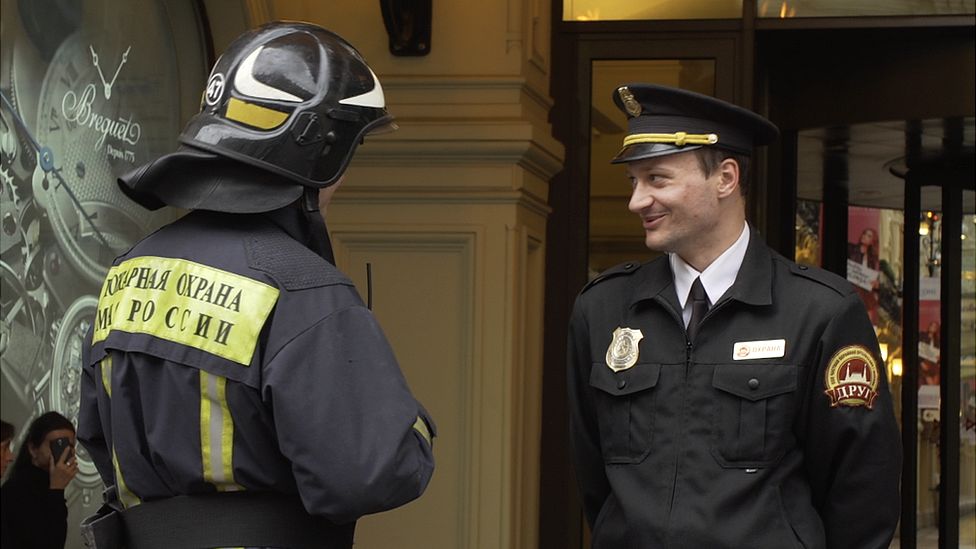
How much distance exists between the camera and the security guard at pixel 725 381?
10.0 feet

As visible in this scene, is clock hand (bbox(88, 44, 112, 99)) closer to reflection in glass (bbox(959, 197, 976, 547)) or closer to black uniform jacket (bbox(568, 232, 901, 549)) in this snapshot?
black uniform jacket (bbox(568, 232, 901, 549))

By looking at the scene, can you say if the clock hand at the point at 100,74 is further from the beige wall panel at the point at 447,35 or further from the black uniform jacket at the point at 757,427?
the black uniform jacket at the point at 757,427

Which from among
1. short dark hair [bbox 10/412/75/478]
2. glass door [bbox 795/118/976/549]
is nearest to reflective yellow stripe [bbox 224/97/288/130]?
short dark hair [bbox 10/412/75/478]

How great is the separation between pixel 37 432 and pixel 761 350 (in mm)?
1717

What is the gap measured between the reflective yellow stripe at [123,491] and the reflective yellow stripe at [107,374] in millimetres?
99

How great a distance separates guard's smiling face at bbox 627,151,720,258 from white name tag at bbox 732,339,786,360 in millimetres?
251

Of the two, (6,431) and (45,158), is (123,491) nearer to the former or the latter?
(6,431)

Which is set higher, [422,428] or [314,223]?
[314,223]

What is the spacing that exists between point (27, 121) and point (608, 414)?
5.06ft

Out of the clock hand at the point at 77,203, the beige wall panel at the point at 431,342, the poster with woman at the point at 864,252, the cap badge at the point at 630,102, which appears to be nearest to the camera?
the cap badge at the point at 630,102

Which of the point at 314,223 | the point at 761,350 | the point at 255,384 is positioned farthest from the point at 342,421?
the point at 761,350

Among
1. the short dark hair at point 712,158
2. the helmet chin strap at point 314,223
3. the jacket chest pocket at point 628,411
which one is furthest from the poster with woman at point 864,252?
the helmet chin strap at point 314,223

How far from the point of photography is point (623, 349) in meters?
3.25

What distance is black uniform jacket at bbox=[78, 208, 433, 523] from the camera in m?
2.38
